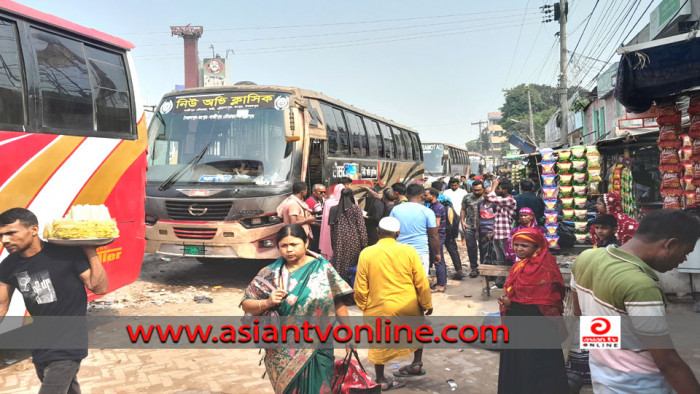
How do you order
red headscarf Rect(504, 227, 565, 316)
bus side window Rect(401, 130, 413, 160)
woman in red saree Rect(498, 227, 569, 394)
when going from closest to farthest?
1. woman in red saree Rect(498, 227, 569, 394)
2. red headscarf Rect(504, 227, 565, 316)
3. bus side window Rect(401, 130, 413, 160)

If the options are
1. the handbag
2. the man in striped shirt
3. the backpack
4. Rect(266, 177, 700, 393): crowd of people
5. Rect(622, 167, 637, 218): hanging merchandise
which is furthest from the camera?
the backpack

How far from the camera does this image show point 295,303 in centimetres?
301

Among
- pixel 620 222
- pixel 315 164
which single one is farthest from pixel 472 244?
pixel 315 164

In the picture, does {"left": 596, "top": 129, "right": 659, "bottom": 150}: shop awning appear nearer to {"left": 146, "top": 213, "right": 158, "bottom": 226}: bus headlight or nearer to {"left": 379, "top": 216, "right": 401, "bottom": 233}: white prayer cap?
{"left": 379, "top": 216, "right": 401, "bottom": 233}: white prayer cap

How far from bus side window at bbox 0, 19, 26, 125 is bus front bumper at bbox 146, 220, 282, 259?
3.72m

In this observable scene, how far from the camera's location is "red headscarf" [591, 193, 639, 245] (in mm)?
6578

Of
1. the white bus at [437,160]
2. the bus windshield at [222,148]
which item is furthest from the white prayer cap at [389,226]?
the white bus at [437,160]

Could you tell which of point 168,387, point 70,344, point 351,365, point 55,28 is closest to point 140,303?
point 168,387

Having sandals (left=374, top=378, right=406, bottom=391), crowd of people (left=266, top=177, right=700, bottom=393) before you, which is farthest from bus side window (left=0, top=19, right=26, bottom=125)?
sandals (left=374, top=378, right=406, bottom=391)

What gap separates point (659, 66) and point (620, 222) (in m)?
2.70

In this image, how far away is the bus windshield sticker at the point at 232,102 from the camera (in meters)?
8.82

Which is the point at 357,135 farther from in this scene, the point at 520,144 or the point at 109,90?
the point at 109,90

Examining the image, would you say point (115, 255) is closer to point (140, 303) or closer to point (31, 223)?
point (140, 303)

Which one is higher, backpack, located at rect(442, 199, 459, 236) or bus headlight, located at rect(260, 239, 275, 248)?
backpack, located at rect(442, 199, 459, 236)
